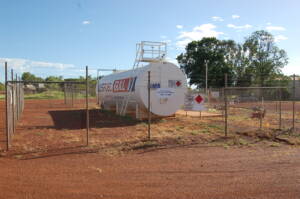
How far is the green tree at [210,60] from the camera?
52.3m

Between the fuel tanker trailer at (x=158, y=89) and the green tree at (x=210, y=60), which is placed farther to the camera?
Result: the green tree at (x=210, y=60)

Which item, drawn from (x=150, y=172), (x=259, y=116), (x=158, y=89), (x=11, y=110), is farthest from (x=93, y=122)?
(x=150, y=172)

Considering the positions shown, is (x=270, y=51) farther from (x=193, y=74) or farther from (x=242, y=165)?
(x=242, y=165)

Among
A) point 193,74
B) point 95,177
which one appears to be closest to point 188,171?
point 95,177

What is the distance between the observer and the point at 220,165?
6.89 metres

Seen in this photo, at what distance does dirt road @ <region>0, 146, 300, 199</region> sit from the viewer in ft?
16.4

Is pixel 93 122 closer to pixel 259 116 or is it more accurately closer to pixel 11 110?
pixel 11 110

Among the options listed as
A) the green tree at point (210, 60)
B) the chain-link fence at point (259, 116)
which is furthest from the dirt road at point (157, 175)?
the green tree at point (210, 60)

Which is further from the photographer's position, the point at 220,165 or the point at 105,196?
the point at 220,165

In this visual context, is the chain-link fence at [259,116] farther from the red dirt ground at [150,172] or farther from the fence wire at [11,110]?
the fence wire at [11,110]

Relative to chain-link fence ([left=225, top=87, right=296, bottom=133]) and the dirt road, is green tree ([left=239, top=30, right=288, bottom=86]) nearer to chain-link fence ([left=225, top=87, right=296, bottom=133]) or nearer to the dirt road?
chain-link fence ([left=225, top=87, right=296, bottom=133])

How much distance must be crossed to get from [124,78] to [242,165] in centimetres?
1306

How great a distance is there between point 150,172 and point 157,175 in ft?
0.88

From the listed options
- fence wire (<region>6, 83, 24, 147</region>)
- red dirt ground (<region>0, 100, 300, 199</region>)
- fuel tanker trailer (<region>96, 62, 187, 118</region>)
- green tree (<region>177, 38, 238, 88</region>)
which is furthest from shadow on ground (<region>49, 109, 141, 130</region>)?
green tree (<region>177, 38, 238, 88</region>)
